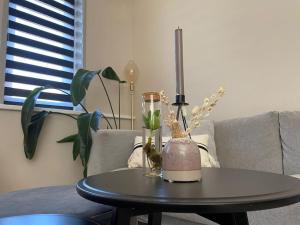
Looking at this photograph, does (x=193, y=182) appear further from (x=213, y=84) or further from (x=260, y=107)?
(x=213, y=84)

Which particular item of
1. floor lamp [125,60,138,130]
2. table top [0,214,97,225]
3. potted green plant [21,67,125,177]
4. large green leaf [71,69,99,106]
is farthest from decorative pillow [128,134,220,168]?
floor lamp [125,60,138,130]

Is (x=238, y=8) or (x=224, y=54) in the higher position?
(x=238, y=8)

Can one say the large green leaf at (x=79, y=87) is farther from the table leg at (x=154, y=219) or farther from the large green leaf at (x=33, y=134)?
the table leg at (x=154, y=219)

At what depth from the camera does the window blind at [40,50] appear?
2.05 meters

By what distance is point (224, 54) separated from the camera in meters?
2.28

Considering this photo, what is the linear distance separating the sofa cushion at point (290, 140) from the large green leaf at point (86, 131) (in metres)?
1.22

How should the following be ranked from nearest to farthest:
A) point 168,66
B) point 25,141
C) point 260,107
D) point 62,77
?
point 25,141 < point 260,107 < point 62,77 < point 168,66

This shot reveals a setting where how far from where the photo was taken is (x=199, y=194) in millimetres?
621

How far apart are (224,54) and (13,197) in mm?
1842

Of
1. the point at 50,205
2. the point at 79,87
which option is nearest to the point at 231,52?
the point at 79,87

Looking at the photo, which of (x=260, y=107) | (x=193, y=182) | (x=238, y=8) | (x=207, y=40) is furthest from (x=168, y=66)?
(x=193, y=182)

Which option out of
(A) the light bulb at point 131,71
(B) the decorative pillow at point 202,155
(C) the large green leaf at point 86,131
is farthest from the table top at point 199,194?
(A) the light bulb at point 131,71

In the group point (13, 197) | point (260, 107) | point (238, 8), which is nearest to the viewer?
point (13, 197)

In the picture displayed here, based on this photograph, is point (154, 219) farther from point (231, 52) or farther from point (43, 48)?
point (43, 48)
